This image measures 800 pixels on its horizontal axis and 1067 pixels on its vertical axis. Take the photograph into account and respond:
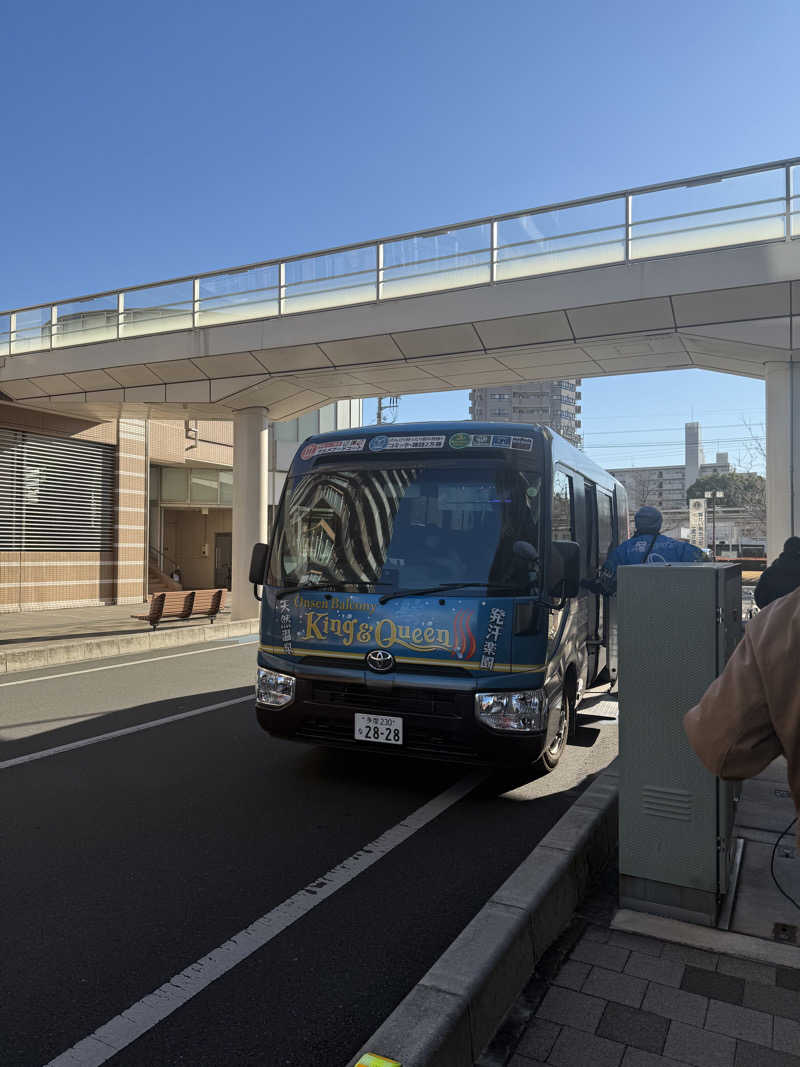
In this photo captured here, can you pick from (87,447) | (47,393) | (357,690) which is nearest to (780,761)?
(357,690)

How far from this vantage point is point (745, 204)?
11.2m

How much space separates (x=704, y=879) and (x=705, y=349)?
1119 cm

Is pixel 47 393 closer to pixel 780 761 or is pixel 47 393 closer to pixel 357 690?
pixel 357 690

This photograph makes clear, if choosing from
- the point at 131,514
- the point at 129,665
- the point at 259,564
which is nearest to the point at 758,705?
the point at 259,564

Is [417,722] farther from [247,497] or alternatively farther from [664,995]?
[247,497]

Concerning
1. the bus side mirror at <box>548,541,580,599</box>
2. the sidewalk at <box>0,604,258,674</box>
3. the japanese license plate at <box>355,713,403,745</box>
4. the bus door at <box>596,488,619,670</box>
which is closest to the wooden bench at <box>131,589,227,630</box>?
the sidewalk at <box>0,604,258,674</box>

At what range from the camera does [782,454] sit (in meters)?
12.0

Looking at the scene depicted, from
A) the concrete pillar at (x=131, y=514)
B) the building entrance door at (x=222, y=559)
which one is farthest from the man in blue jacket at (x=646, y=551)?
the building entrance door at (x=222, y=559)

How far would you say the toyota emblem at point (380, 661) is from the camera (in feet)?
16.4

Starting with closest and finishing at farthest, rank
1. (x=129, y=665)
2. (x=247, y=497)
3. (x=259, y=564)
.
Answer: (x=259, y=564), (x=129, y=665), (x=247, y=497)

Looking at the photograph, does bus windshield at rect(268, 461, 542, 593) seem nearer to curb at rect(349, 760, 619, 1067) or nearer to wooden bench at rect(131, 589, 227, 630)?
curb at rect(349, 760, 619, 1067)

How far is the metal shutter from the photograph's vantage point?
2028 centimetres

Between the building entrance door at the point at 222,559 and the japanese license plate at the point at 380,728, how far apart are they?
28.9 m

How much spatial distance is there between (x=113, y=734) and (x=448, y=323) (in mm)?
8954
